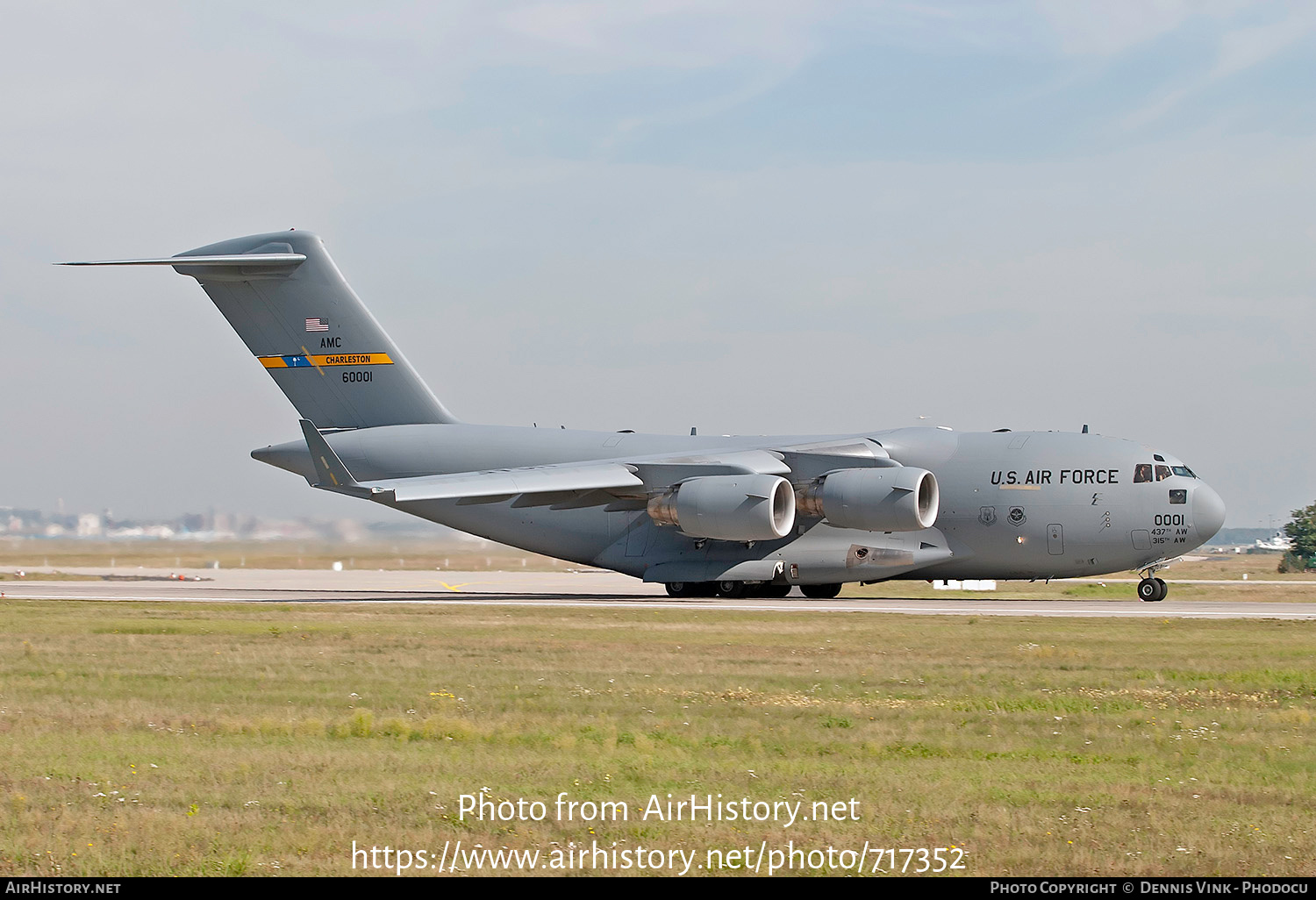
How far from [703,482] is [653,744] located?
19.8m

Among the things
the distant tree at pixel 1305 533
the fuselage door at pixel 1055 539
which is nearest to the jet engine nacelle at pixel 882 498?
the fuselage door at pixel 1055 539

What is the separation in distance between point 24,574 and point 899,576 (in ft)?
95.6

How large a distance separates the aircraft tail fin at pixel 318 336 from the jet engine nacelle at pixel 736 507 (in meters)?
8.27

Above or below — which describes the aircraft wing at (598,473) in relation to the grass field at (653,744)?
above

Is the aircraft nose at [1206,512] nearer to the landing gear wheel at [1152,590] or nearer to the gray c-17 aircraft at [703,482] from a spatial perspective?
the gray c-17 aircraft at [703,482]

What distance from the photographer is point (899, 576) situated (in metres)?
31.4

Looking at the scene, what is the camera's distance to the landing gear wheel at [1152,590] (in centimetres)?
2980

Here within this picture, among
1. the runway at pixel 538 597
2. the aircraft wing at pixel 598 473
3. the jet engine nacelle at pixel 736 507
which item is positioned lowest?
the runway at pixel 538 597

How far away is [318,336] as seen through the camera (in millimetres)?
35219

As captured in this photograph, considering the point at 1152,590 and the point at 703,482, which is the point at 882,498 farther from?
the point at 1152,590

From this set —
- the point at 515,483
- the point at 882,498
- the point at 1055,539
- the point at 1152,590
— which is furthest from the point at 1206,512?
the point at 515,483

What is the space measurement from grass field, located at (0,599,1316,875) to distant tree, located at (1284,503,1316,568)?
51.2 metres
